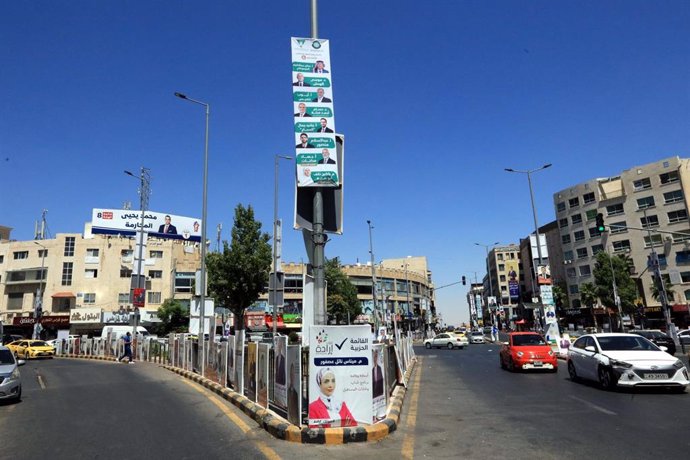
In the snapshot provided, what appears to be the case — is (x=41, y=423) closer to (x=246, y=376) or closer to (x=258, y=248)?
(x=246, y=376)

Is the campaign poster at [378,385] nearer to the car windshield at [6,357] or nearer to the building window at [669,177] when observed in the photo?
the car windshield at [6,357]

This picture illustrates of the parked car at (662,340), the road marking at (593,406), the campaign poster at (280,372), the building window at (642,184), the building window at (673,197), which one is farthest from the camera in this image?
the building window at (642,184)

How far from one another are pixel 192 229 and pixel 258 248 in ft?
92.9

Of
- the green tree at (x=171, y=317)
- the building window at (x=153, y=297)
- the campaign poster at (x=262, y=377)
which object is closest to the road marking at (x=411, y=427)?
the campaign poster at (x=262, y=377)

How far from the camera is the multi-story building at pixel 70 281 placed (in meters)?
56.9

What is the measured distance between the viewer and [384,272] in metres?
89.6

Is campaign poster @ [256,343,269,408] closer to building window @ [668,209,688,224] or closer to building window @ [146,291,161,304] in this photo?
building window @ [146,291,161,304]

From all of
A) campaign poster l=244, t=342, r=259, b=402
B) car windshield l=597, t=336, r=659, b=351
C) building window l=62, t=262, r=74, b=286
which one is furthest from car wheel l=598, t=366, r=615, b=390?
building window l=62, t=262, r=74, b=286

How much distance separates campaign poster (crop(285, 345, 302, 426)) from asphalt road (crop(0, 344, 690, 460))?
55 centimetres

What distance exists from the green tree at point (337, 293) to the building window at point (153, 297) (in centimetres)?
2119

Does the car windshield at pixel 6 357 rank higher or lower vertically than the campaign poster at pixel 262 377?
higher

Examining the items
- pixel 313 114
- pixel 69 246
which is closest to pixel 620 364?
pixel 313 114

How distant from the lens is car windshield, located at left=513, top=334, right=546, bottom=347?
61.7 ft

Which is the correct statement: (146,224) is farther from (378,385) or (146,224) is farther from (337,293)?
(378,385)
